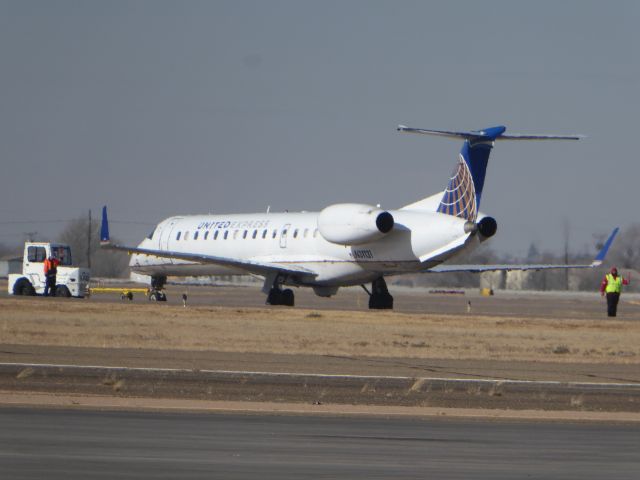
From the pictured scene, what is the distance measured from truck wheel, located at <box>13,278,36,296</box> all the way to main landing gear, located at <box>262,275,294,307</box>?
12.8m

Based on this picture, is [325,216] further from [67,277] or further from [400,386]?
[400,386]

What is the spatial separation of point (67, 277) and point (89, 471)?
151ft

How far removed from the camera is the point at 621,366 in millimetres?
26984

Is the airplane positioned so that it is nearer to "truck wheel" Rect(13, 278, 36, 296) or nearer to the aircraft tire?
the aircraft tire

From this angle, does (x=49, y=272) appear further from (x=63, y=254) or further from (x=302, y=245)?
(x=302, y=245)

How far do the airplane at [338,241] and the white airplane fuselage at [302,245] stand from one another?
0.03 metres

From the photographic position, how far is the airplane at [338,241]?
140ft

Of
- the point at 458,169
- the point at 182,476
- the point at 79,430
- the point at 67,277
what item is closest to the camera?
the point at 182,476

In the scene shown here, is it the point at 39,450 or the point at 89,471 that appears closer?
the point at 89,471

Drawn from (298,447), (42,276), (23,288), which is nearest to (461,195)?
(42,276)

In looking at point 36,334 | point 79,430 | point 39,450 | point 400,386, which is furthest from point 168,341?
point 39,450

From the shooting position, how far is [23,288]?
55.2 m

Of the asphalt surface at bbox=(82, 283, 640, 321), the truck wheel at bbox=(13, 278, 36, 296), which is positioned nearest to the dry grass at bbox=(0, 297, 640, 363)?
the asphalt surface at bbox=(82, 283, 640, 321)

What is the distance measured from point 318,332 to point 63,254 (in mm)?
26939
